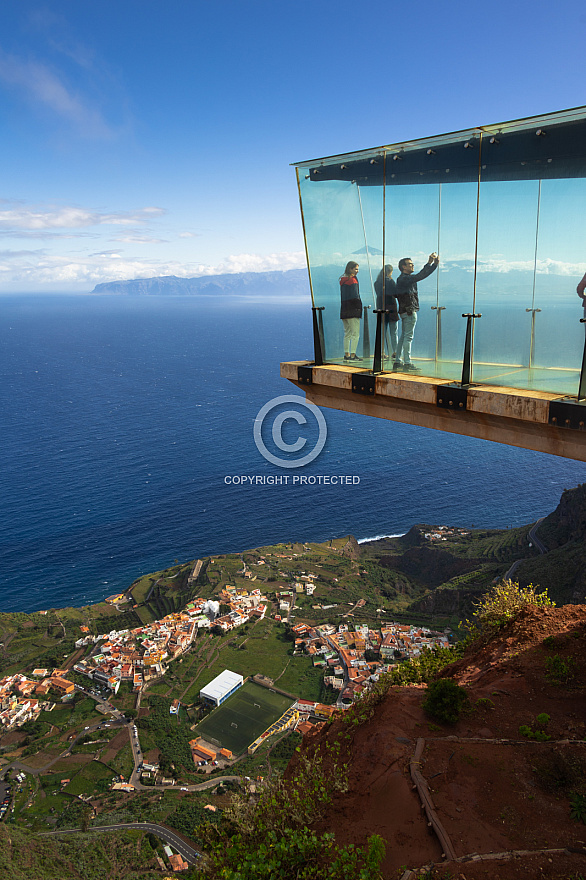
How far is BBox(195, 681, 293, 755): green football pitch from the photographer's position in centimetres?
3117

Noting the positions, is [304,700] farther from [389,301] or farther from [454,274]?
[454,274]

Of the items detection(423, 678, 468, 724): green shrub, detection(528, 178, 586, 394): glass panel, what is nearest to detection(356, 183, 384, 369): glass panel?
detection(528, 178, 586, 394): glass panel

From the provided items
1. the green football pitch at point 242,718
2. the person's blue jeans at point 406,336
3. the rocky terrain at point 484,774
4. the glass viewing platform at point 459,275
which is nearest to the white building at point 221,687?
the green football pitch at point 242,718

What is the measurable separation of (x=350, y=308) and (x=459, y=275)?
2085mm

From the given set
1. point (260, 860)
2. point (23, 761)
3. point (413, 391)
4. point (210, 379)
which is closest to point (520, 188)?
point (413, 391)

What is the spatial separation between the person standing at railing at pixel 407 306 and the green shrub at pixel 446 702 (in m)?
5.14

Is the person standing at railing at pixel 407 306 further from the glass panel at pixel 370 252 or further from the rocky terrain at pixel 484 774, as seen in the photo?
the rocky terrain at pixel 484 774

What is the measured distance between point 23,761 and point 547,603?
31684mm

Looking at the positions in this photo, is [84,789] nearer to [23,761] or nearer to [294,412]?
[23,761]

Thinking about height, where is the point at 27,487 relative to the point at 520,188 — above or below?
below

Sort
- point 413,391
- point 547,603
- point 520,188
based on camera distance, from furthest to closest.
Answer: point 547,603 → point 413,391 → point 520,188

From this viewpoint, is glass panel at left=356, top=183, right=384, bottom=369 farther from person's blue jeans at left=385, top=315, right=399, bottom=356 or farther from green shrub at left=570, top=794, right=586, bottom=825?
green shrub at left=570, top=794, right=586, bottom=825

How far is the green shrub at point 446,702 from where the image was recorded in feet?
28.1

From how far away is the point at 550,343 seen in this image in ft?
21.4
